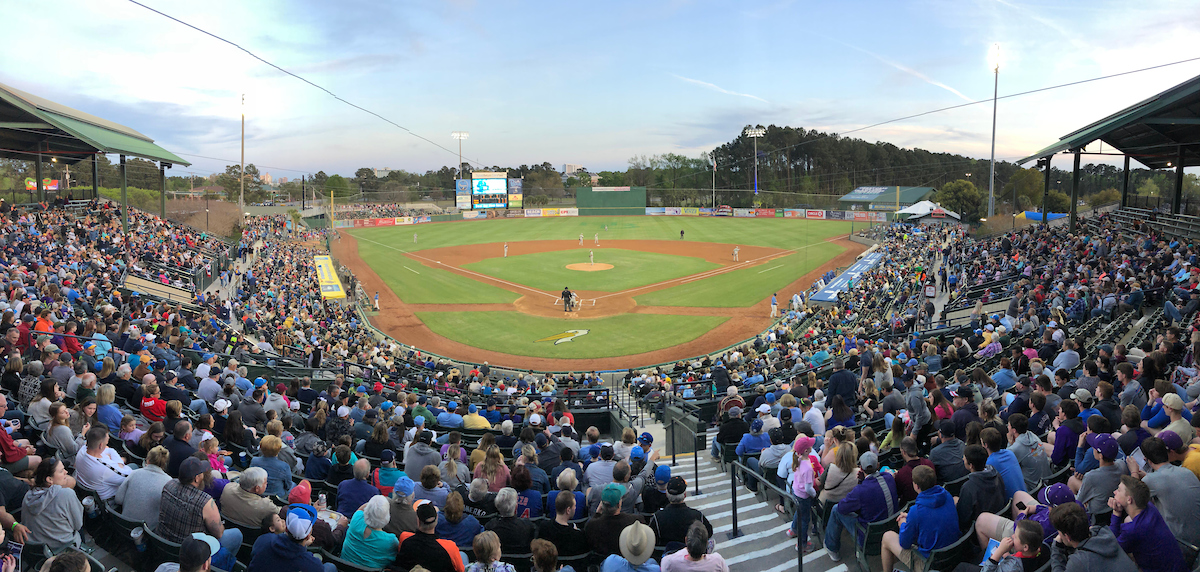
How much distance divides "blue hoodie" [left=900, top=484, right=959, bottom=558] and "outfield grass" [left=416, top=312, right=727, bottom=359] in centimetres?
2014

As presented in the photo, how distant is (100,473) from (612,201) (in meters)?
93.1

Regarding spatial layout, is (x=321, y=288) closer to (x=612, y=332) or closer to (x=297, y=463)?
(x=612, y=332)

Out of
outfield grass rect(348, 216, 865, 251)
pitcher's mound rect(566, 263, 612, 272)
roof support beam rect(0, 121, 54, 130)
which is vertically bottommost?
pitcher's mound rect(566, 263, 612, 272)

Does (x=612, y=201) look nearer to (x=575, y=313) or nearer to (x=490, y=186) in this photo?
(x=490, y=186)

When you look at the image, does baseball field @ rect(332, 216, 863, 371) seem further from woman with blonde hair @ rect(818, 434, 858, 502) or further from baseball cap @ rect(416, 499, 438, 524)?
baseball cap @ rect(416, 499, 438, 524)

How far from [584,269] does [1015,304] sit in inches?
1181

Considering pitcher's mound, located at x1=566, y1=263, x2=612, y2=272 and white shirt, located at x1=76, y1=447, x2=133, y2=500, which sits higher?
white shirt, located at x1=76, y1=447, x2=133, y2=500

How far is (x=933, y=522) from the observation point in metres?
5.25

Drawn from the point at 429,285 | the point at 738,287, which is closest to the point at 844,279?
the point at 738,287

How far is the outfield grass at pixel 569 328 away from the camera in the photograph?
2628 centimetres

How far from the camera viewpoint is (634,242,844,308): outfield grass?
3463 cm

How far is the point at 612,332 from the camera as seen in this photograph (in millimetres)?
28656

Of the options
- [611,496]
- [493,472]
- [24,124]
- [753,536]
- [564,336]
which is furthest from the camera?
[564,336]

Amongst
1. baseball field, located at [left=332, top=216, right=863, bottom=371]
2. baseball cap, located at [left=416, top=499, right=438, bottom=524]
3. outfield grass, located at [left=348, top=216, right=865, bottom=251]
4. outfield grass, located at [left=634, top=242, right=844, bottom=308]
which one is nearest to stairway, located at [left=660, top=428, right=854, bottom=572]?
baseball cap, located at [left=416, top=499, right=438, bottom=524]
